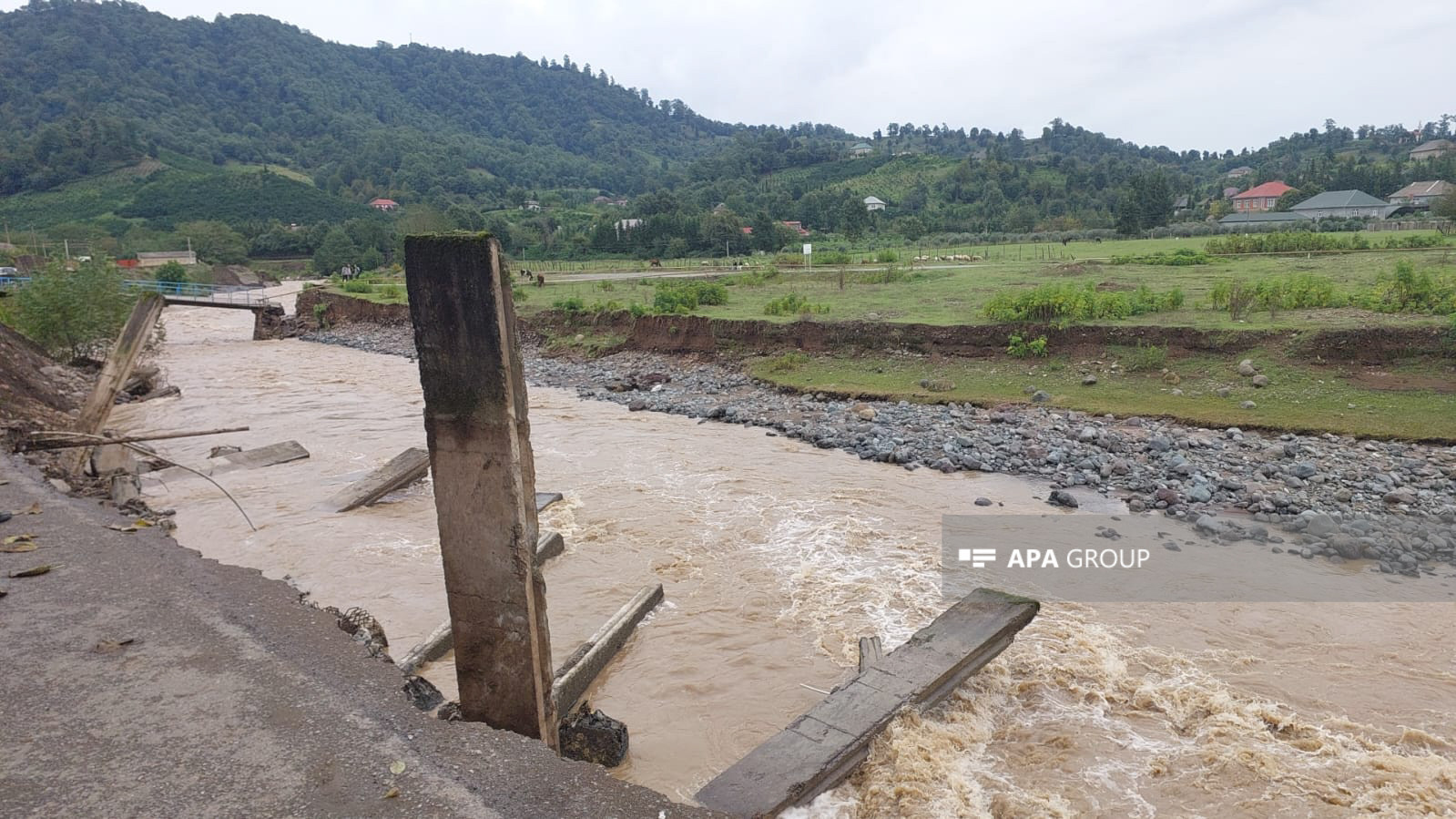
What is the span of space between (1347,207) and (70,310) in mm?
77935

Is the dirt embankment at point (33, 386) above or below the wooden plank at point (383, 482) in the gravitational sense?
above

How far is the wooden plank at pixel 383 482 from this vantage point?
38.4ft

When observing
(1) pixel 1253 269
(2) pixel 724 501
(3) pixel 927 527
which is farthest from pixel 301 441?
(1) pixel 1253 269

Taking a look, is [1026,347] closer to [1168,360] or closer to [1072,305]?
[1072,305]

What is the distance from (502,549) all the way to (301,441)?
46.2 ft

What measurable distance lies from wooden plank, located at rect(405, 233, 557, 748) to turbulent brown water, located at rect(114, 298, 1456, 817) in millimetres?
1638

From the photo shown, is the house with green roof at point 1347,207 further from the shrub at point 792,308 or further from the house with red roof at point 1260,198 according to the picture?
the shrub at point 792,308

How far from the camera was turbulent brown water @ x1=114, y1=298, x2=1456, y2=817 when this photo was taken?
5398 mm

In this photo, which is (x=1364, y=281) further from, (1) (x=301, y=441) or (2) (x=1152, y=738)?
(1) (x=301, y=441)

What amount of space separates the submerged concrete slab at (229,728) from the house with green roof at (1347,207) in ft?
244

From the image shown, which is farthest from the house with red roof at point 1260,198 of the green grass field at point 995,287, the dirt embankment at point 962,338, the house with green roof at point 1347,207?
the dirt embankment at point 962,338

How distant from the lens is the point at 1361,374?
14.3 meters

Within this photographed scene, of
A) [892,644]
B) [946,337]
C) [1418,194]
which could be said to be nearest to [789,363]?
[946,337]

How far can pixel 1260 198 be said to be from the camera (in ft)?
258
